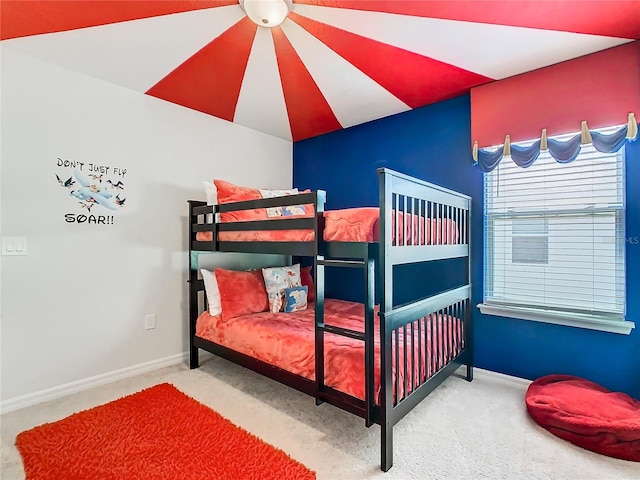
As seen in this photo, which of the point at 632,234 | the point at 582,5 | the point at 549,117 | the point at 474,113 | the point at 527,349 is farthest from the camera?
the point at 474,113

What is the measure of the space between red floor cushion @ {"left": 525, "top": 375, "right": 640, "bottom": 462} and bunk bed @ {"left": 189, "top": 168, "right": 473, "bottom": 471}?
55 cm

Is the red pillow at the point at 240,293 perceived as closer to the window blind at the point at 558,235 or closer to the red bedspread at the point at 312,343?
the red bedspread at the point at 312,343

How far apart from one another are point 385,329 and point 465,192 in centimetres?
160

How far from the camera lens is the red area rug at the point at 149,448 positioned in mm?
1501

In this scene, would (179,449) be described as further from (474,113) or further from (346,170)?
(474,113)

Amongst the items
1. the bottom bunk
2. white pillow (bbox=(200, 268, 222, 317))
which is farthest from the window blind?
white pillow (bbox=(200, 268, 222, 317))

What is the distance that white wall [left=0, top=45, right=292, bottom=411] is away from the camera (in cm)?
209

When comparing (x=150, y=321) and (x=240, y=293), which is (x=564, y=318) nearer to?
(x=240, y=293)

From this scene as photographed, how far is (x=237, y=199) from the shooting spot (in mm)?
2590

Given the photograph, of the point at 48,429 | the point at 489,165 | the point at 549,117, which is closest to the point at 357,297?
the point at 489,165

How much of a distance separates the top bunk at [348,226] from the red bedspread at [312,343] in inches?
20.4

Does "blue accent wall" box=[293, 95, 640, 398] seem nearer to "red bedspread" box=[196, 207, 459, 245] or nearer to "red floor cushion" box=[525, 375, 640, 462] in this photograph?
"red floor cushion" box=[525, 375, 640, 462]

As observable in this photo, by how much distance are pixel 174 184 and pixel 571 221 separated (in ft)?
10.1

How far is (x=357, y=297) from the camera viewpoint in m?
3.28
